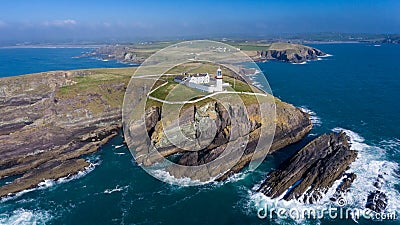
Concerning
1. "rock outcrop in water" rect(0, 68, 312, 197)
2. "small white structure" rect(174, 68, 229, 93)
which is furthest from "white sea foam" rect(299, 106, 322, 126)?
"small white structure" rect(174, 68, 229, 93)

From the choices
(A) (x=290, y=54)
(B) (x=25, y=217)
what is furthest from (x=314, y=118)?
(A) (x=290, y=54)

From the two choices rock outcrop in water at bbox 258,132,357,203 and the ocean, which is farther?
rock outcrop in water at bbox 258,132,357,203

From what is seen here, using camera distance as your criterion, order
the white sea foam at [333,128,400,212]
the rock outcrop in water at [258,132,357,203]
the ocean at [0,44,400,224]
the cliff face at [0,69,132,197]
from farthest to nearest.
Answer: the cliff face at [0,69,132,197]
the rock outcrop in water at [258,132,357,203]
the white sea foam at [333,128,400,212]
the ocean at [0,44,400,224]

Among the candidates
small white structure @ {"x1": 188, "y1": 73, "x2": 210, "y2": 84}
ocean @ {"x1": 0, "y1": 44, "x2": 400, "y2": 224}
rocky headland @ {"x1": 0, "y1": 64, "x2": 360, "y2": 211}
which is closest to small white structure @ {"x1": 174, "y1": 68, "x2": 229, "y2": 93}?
small white structure @ {"x1": 188, "y1": 73, "x2": 210, "y2": 84}

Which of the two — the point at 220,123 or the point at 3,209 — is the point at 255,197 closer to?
the point at 220,123

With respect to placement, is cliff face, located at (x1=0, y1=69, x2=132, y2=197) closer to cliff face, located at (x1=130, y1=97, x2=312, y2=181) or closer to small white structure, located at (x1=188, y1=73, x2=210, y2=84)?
cliff face, located at (x1=130, y1=97, x2=312, y2=181)

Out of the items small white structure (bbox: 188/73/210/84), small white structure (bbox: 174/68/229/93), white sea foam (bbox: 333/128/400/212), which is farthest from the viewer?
small white structure (bbox: 188/73/210/84)

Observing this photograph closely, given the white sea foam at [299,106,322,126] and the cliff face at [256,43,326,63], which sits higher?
the cliff face at [256,43,326,63]

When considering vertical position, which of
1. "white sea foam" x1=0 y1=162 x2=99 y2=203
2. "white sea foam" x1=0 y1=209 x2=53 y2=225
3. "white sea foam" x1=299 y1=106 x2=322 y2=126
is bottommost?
"white sea foam" x1=0 y1=209 x2=53 y2=225
